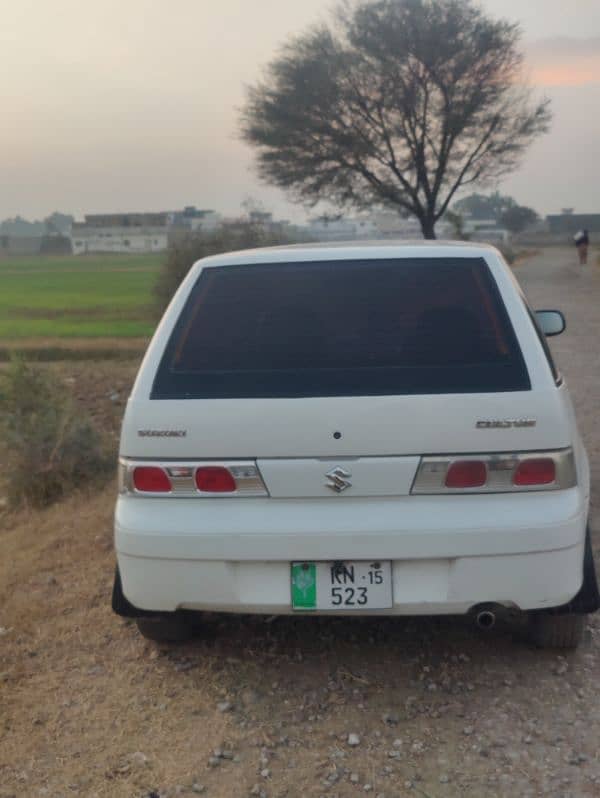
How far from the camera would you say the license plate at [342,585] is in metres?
3.51

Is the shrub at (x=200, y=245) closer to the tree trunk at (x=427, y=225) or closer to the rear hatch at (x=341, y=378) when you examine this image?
the tree trunk at (x=427, y=225)

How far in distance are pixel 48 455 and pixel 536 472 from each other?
17.1ft

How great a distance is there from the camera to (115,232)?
123 feet

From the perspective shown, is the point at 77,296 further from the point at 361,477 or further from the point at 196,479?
the point at 361,477

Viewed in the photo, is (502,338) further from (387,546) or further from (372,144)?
(372,144)

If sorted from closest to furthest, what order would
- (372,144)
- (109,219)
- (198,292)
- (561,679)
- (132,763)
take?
(132,763), (561,679), (198,292), (372,144), (109,219)

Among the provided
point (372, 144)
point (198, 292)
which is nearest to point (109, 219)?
point (372, 144)

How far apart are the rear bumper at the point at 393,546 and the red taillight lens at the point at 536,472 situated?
0.20 feet

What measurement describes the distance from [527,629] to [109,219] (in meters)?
39.0

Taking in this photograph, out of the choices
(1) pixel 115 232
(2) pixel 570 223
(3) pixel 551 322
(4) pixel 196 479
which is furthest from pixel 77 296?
(2) pixel 570 223

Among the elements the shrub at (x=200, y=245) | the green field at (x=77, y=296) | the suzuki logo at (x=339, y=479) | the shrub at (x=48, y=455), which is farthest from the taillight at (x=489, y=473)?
the shrub at (x=200, y=245)

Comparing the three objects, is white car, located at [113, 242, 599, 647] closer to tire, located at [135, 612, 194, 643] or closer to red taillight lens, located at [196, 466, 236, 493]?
red taillight lens, located at [196, 466, 236, 493]

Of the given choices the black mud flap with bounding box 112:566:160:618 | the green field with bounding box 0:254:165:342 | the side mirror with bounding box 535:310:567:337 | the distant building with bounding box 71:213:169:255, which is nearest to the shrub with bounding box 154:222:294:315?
the green field with bounding box 0:254:165:342

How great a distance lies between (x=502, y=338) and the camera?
3.68 meters
